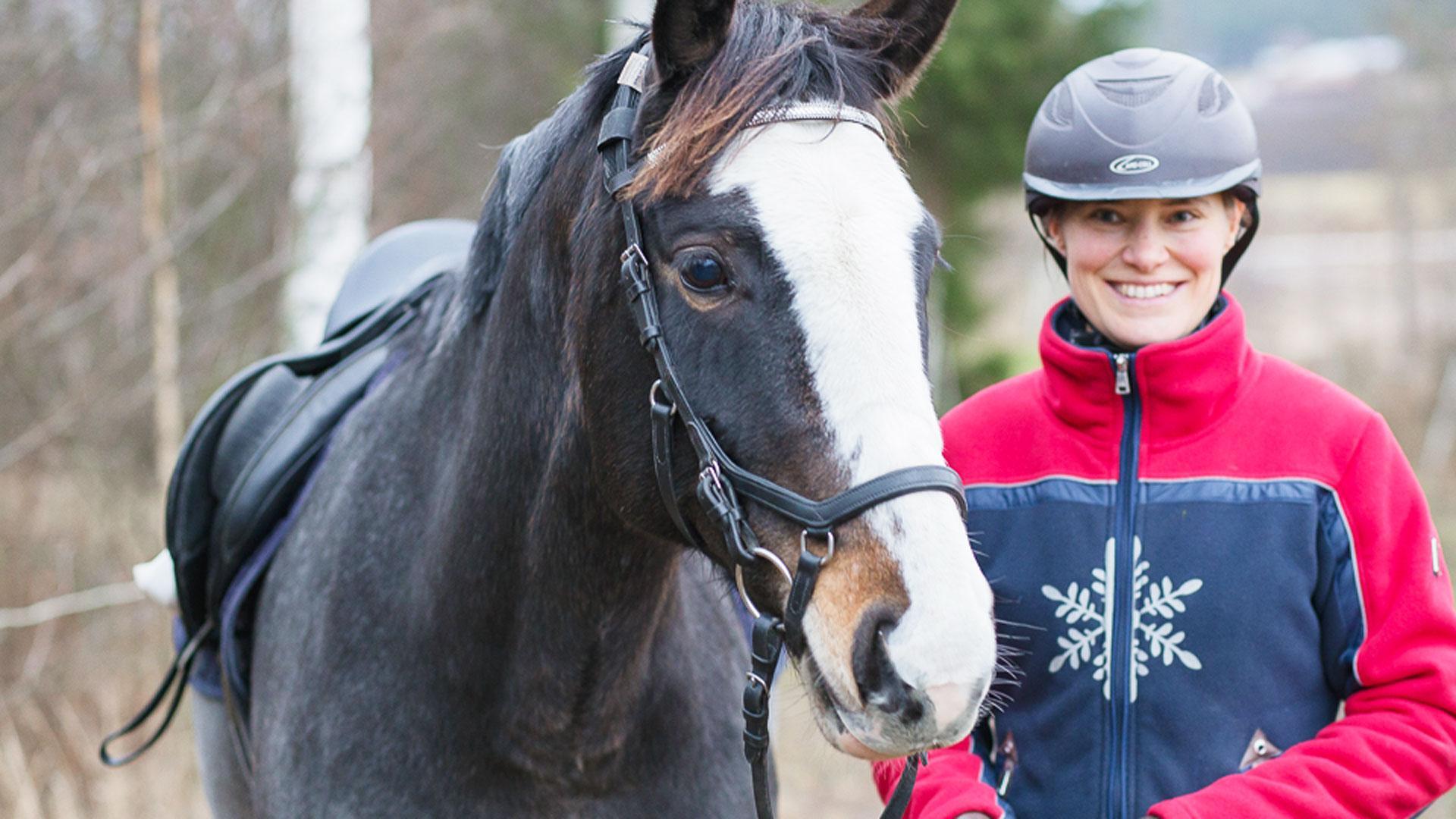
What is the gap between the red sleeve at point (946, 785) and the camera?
6.20ft

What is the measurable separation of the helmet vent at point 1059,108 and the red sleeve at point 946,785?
105cm

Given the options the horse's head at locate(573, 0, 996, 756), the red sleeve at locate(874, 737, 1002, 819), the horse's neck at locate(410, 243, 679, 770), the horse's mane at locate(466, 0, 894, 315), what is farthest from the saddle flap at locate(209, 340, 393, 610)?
the red sleeve at locate(874, 737, 1002, 819)

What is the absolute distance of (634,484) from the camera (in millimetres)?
1896

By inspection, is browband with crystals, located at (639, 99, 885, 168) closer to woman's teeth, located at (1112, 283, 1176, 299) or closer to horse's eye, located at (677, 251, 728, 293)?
horse's eye, located at (677, 251, 728, 293)

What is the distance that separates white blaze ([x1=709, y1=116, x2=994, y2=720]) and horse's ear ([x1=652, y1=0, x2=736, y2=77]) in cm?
20

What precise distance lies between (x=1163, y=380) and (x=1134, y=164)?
1.17 ft

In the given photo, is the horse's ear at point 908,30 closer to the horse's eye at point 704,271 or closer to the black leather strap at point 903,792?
the horse's eye at point 704,271

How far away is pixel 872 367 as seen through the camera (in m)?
1.59

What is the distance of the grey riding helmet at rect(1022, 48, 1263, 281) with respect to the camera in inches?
80.7

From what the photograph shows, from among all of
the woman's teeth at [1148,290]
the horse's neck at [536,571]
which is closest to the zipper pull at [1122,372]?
the woman's teeth at [1148,290]

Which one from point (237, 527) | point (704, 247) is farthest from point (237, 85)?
point (704, 247)

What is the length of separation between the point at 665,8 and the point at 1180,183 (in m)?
0.87

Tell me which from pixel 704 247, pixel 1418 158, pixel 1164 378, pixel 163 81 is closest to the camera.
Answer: pixel 704 247

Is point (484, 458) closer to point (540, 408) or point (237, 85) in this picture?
point (540, 408)
